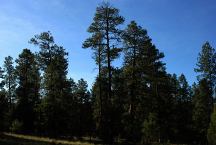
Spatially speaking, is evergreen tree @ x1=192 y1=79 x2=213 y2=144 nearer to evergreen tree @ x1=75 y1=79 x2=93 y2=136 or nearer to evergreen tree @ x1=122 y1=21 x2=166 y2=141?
evergreen tree @ x1=122 y1=21 x2=166 y2=141

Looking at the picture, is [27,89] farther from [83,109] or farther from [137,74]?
[137,74]

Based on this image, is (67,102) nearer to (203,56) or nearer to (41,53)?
(41,53)

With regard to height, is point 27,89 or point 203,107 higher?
Answer: point 27,89

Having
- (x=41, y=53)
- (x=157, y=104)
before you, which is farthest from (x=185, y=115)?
(x=41, y=53)

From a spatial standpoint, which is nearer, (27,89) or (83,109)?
(27,89)

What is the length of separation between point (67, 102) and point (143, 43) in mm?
13344

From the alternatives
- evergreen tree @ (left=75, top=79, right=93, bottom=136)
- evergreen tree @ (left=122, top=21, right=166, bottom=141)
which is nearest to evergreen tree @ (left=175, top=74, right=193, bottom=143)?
evergreen tree @ (left=75, top=79, right=93, bottom=136)

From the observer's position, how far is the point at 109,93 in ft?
143

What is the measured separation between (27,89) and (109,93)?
31368mm

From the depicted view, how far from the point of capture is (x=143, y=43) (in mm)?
53750

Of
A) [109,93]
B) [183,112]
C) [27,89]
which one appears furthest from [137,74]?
[183,112]

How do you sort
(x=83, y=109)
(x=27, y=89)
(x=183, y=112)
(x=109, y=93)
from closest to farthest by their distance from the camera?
→ (x=109, y=93)
(x=27, y=89)
(x=83, y=109)
(x=183, y=112)

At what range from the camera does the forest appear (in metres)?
45.8

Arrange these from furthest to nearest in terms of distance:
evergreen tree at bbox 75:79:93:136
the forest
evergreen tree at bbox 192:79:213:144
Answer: evergreen tree at bbox 75:79:93:136
evergreen tree at bbox 192:79:213:144
the forest
